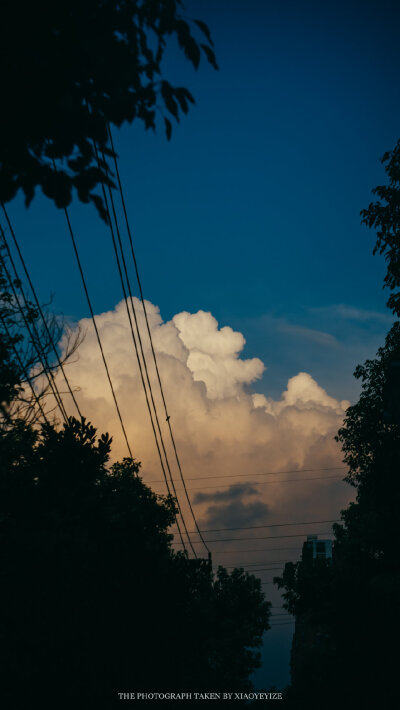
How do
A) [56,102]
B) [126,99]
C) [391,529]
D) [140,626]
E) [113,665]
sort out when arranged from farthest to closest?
1. [391,529]
2. [140,626]
3. [113,665]
4. [126,99]
5. [56,102]

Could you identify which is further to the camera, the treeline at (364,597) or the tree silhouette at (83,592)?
the treeline at (364,597)

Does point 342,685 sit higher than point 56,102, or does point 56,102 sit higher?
point 56,102

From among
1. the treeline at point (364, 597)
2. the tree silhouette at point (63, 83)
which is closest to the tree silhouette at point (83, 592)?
the treeline at point (364, 597)

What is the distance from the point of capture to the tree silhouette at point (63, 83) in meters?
3.03

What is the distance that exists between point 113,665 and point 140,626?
5.16 feet

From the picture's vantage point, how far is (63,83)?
126 inches

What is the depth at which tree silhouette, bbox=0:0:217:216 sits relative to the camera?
303 centimetres

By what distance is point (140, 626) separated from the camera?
10.5 meters

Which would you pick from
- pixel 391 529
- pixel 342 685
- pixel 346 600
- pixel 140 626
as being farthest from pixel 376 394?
pixel 140 626

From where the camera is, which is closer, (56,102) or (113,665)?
(56,102)

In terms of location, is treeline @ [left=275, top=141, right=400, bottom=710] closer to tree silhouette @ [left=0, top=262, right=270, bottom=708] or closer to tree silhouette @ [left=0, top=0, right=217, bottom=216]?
tree silhouette @ [left=0, top=262, right=270, bottom=708]

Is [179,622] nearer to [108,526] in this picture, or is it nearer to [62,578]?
[108,526]

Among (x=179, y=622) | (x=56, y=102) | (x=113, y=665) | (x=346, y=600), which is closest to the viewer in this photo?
(x=56, y=102)

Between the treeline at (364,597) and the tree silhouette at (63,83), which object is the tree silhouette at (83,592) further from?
the tree silhouette at (63,83)
